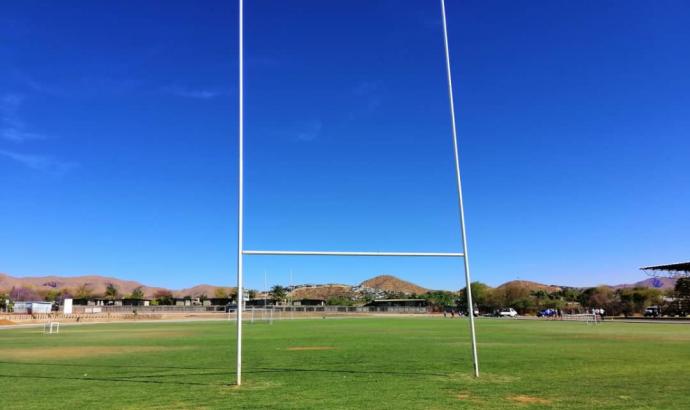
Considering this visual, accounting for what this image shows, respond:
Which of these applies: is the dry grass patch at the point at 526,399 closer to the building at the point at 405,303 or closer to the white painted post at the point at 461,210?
the white painted post at the point at 461,210

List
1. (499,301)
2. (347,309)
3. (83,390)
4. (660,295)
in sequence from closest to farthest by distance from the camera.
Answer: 1. (83,390)
2. (660,295)
3. (347,309)
4. (499,301)

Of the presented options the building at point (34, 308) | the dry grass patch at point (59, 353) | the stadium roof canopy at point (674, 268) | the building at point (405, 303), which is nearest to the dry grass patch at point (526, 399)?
the dry grass patch at point (59, 353)

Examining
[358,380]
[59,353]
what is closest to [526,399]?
[358,380]

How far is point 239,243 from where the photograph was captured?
1066 centimetres

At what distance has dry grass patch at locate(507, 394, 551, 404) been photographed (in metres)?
8.40

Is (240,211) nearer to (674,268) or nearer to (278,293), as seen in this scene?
(674,268)

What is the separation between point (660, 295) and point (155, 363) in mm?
99550

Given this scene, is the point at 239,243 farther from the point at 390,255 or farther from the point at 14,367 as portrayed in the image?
the point at 14,367

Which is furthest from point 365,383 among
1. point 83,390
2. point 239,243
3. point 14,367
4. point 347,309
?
point 347,309

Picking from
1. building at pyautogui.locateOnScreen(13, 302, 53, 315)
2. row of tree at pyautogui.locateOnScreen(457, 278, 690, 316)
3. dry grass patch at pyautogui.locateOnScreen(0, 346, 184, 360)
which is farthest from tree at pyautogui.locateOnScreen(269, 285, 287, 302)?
dry grass patch at pyautogui.locateOnScreen(0, 346, 184, 360)

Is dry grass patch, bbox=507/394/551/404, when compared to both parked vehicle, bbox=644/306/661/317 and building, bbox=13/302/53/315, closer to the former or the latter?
parked vehicle, bbox=644/306/661/317

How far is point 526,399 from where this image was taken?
8.65 meters

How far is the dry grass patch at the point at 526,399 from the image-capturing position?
8.40 m

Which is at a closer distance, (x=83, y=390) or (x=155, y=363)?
(x=83, y=390)
